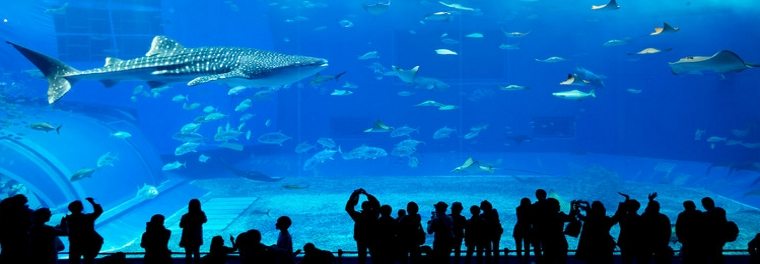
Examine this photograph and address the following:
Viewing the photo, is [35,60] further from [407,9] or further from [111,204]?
[407,9]

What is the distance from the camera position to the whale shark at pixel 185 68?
5.77 meters

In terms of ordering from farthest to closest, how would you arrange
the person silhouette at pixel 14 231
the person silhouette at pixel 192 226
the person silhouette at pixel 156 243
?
the person silhouette at pixel 192 226 → the person silhouette at pixel 156 243 → the person silhouette at pixel 14 231

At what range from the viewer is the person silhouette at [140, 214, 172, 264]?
3.59m

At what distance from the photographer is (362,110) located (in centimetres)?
2503

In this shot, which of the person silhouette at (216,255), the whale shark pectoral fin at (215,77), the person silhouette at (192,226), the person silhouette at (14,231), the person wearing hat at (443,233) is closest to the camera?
the person silhouette at (216,255)

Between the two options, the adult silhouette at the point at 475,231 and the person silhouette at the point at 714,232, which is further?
the adult silhouette at the point at 475,231

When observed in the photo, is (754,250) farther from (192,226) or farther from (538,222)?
(192,226)

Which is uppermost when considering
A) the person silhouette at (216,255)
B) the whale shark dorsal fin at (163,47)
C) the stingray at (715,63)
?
the whale shark dorsal fin at (163,47)

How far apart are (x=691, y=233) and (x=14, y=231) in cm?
495

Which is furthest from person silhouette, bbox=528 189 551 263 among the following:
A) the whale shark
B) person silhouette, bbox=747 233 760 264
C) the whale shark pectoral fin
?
the whale shark pectoral fin

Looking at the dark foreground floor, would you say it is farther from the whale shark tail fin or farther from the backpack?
the whale shark tail fin

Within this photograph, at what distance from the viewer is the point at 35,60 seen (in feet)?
18.8

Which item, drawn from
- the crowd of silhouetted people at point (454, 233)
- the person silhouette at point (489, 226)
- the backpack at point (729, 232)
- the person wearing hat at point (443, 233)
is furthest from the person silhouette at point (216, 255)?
the backpack at point (729, 232)

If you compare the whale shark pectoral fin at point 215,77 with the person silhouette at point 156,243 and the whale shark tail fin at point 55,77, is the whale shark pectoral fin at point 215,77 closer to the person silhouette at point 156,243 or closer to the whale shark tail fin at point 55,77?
the whale shark tail fin at point 55,77
